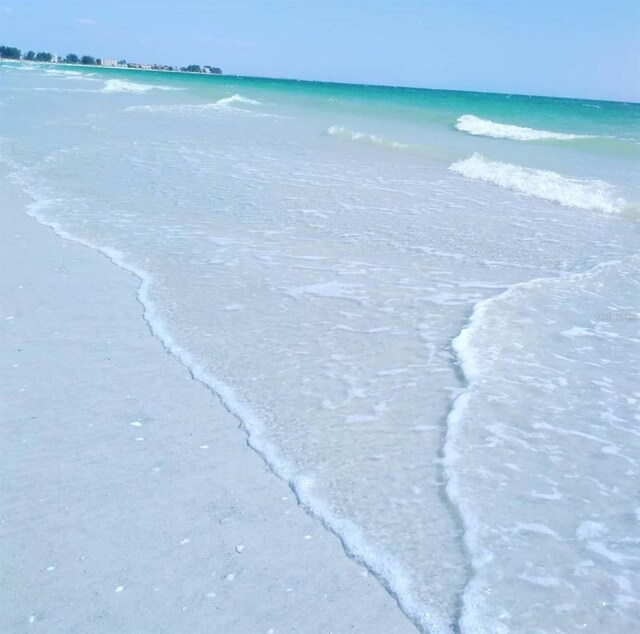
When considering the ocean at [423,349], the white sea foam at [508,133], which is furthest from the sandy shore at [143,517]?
the white sea foam at [508,133]

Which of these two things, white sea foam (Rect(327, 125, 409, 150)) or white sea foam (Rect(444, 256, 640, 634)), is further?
white sea foam (Rect(327, 125, 409, 150))

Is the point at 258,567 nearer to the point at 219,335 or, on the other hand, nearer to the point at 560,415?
the point at 560,415

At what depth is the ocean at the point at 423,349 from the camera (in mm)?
3324

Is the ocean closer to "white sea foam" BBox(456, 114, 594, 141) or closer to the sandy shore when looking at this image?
the sandy shore

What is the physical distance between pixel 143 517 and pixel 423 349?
2.78 metres

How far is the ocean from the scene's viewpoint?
332cm

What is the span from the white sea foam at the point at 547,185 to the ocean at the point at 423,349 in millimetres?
91

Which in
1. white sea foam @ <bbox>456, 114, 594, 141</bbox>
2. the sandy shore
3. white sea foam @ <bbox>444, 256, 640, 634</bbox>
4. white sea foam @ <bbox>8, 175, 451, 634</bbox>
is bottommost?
the sandy shore

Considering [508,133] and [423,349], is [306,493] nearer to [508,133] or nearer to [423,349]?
[423,349]

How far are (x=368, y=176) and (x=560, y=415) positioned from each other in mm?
10224

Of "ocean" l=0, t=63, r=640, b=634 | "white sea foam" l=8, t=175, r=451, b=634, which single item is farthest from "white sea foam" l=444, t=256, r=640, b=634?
"white sea foam" l=8, t=175, r=451, b=634

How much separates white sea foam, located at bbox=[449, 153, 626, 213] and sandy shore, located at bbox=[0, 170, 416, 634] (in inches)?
379

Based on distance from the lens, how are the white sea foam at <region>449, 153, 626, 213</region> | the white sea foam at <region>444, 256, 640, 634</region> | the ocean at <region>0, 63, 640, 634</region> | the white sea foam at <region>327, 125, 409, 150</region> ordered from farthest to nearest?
the white sea foam at <region>327, 125, 409, 150</region>
the white sea foam at <region>449, 153, 626, 213</region>
the ocean at <region>0, 63, 640, 634</region>
the white sea foam at <region>444, 256, 640, 634</region>

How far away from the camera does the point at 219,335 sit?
227 inches
